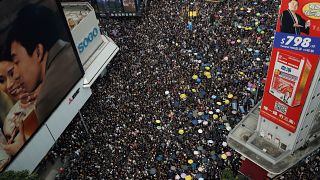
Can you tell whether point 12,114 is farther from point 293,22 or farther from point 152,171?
point 293,22

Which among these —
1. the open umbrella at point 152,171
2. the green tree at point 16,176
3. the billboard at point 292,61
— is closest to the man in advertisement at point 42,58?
the green tree at point 16,176

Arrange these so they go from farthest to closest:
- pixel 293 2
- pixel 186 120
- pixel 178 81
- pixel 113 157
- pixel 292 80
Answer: pixel 178 81 → pixel 186 120 → pixel 113 157 → pixel 292 80 → pixel 293 2

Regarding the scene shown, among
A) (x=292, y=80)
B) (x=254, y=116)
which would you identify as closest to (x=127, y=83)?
(x=254, y=116)

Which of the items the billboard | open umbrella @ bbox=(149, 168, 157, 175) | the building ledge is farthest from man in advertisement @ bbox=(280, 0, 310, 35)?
open umbrella @ bbox=(149, 168, 157, 175)

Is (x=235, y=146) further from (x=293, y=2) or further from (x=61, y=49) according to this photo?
(x=61, y=49)

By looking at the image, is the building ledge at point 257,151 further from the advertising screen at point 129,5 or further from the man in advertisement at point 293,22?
the advertising screen at point 129,5

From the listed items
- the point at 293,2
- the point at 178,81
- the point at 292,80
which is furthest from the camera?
the point at 178,81

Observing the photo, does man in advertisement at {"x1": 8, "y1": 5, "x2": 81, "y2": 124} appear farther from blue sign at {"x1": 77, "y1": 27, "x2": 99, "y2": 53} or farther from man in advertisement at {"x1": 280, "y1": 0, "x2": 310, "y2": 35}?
man in advertisement at {"x1": 280, "y1": 0, "x2": 310, "y2": 35}
